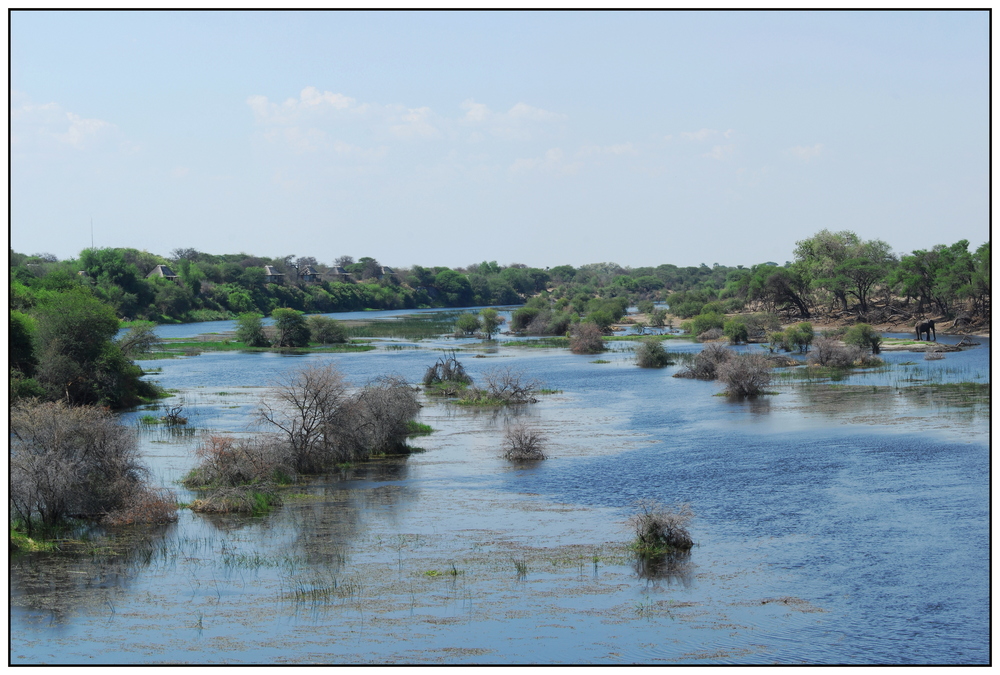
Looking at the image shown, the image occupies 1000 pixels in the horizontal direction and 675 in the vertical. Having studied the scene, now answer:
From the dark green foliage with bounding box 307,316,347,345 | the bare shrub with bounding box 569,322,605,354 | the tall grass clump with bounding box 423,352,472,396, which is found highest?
the dark green foliage with bounding box 307,316,347,345

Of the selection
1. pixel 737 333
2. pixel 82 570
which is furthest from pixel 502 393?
pixel 737 333

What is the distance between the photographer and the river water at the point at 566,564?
18312 millimetres

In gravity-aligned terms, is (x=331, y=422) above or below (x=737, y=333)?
below

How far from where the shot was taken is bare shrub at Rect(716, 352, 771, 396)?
172 feet

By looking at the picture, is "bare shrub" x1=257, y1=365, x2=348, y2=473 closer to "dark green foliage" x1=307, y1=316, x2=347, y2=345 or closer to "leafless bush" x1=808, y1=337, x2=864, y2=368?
"leafless bush" x1=808, y1=337, x2=864, y2=368

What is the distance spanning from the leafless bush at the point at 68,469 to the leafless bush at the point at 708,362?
4131 cm

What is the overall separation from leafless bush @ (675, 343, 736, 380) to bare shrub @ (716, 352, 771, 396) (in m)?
6.00

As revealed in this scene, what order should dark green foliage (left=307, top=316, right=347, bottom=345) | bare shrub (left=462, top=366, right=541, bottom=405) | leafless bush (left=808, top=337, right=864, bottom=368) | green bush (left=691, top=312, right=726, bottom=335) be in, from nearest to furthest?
bare shrub (left=462, top=366, right=541, bottom=405)
leafless bush (left=808, top=337, right=864, bottom=368)
dark green foliage (left=307, top=316, right=347, bottom=345)
green bush (left=691, top=312, right=726, bottom=335)

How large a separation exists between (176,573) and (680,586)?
12.2m

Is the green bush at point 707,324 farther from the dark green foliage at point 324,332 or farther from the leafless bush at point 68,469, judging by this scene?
the leafless bush at point 68,469

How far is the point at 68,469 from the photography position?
1024 inches

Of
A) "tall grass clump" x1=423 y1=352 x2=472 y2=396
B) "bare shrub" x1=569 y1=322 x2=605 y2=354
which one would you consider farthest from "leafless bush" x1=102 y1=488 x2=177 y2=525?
"bare shrub" x1=569 y1=322 x2=605 y2=354

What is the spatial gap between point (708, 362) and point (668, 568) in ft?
132

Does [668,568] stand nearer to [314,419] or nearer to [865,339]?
[314,419]
